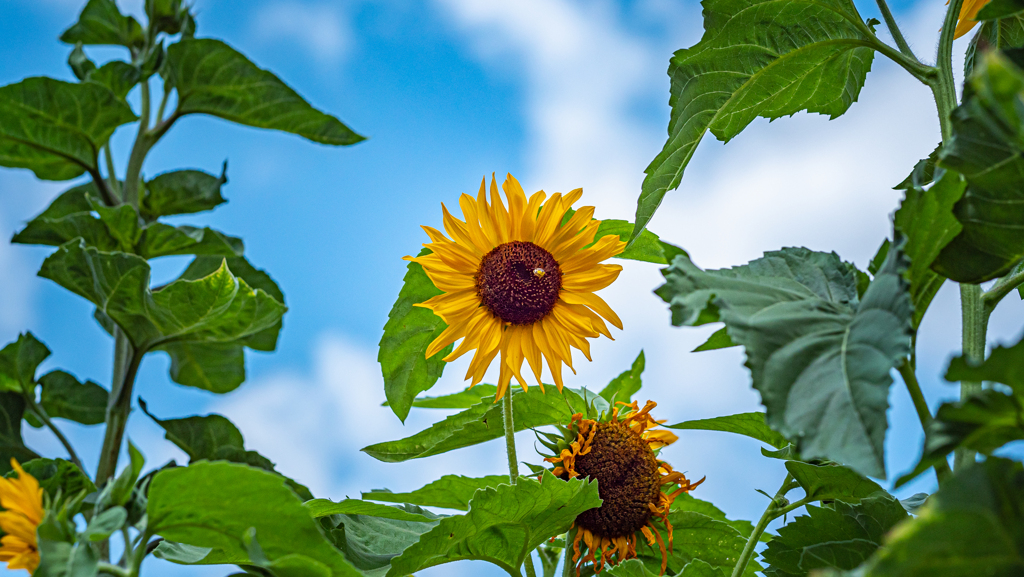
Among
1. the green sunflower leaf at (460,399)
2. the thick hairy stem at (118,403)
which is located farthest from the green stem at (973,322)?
the thick hairy stem at (118,403)

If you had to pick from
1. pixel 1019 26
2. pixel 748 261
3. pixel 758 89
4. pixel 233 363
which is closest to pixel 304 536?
pixel 748 261

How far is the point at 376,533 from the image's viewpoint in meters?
0.68

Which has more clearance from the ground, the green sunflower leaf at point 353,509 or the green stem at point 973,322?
the green stem at point 973,322

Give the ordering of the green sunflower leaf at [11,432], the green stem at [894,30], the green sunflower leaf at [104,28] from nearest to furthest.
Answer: the green stem at [894,30] → the green sunflower leaf at [11,432] → the green sunflower leaf at [104,28]

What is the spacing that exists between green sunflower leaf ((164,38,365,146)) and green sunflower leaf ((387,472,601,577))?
94cm

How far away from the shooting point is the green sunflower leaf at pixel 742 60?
25.3 inches

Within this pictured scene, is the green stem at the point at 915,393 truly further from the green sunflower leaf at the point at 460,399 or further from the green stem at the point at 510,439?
the green sunflower leaf at the point at 460,399

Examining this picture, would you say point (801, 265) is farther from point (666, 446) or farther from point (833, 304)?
point (666, 446)

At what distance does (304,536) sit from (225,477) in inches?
2.1

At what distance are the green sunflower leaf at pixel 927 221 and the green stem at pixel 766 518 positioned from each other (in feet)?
0.87

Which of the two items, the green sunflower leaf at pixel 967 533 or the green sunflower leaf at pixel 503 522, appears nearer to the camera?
the green sunflower leaf at pixel 967 533

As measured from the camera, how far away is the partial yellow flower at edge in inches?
25.5

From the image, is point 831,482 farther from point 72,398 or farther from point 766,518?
point 72,398

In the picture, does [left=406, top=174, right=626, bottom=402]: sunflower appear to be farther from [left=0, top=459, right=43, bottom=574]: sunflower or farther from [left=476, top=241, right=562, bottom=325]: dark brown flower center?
[left=0, top=459, right=43, bottom=574]: sunflower
